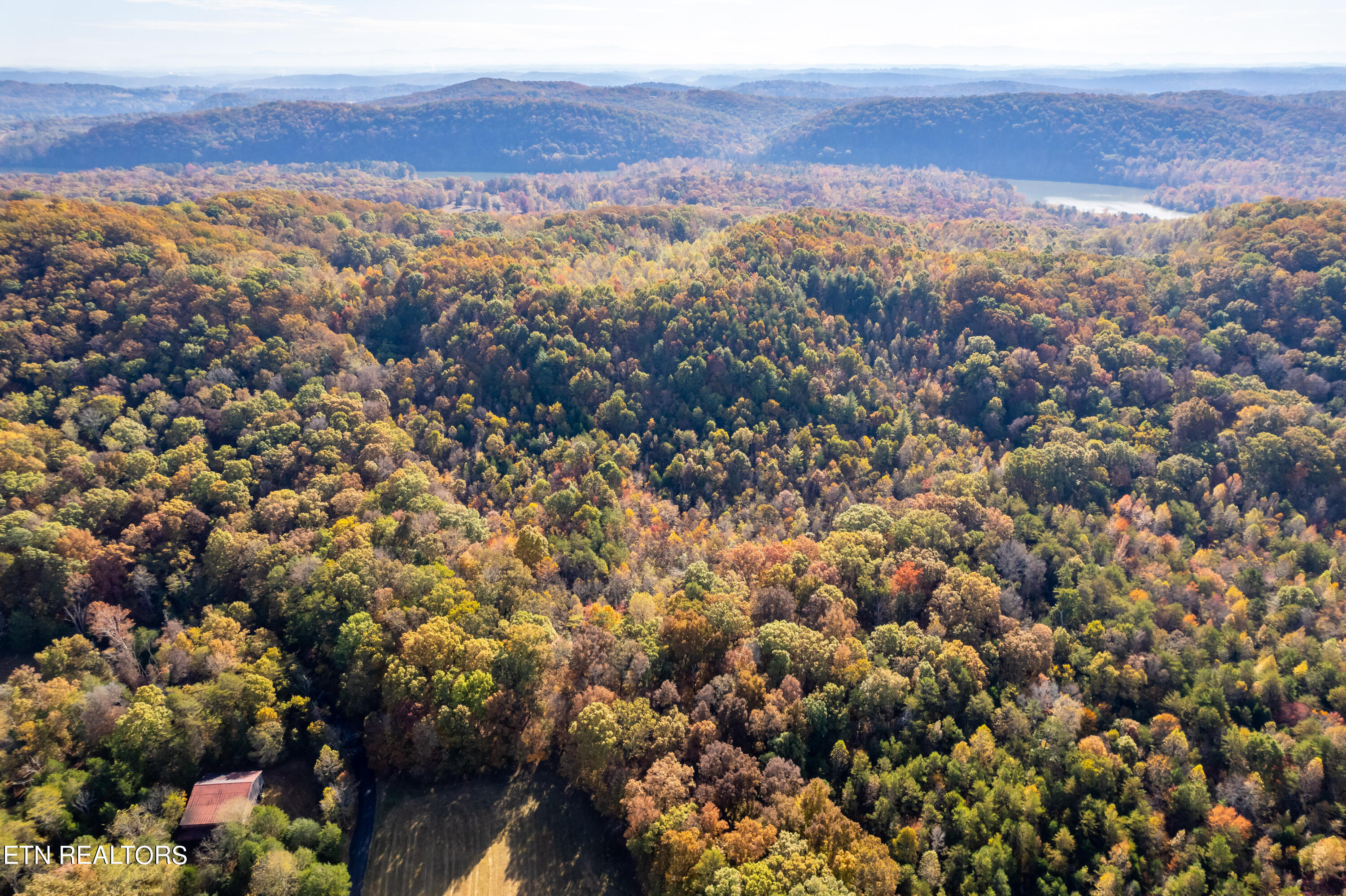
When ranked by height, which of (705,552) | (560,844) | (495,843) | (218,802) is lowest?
(560,844)

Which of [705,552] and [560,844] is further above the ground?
[705,552]

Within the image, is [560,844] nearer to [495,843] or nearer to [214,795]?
[495,843]

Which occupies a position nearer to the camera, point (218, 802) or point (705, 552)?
point (218, 802)

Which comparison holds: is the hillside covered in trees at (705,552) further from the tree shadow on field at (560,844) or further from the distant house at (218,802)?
the tree shadow on field at (560,844)

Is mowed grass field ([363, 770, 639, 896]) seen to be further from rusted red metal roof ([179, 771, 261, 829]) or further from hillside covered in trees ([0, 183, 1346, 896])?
rusted red metal roof ([179, 771, 261, 829])

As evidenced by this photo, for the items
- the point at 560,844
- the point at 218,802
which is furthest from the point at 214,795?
the point at 560,844

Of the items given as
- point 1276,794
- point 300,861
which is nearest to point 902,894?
point 1276,794

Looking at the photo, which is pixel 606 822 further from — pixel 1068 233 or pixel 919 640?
pixel 1068 233
